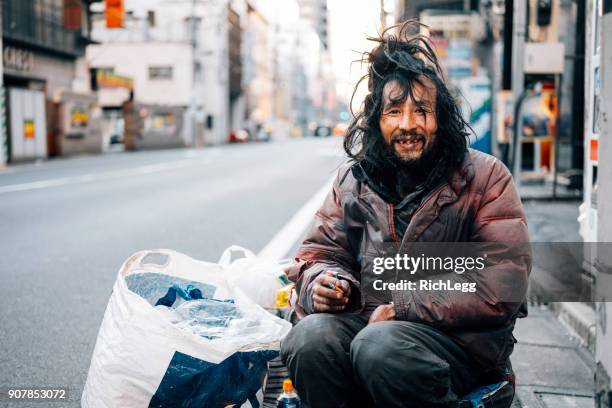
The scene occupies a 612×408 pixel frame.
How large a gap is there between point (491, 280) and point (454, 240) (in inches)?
8.5

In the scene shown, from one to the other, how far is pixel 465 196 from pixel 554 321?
104 inches

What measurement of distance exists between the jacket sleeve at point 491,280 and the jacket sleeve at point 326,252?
336 millimetres

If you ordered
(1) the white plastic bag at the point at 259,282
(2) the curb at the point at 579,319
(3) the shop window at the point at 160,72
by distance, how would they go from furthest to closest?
(3) the shop window at the point at 160,72 → (2) the curb at the point at 579,319 → (1) the white plastic bag at the point at 259,282

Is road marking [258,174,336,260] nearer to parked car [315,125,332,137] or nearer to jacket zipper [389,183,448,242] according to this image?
jacket zipper [389,183,448,242]

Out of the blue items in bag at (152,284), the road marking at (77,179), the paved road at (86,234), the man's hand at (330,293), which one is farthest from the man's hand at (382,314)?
the road marking at (77,179)

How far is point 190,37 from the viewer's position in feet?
203

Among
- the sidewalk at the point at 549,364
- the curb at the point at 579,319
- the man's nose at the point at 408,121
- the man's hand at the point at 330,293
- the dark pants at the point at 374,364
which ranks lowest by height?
the sidewalk at the point at 549,364

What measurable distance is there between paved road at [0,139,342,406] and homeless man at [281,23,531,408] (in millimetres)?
706

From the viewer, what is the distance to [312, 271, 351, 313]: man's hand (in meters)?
2.55

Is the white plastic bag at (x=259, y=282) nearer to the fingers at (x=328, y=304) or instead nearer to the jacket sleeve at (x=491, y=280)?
the fingers at (x=328, y=304)

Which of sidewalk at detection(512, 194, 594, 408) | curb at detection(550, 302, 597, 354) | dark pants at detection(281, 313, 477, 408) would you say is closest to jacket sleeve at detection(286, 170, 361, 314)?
dark pants at detection(281, 313, 477, 408)

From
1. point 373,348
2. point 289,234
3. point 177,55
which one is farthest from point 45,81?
point 373,348

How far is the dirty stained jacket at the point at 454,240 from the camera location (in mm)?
2385

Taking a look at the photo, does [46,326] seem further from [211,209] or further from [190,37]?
[190,37]
